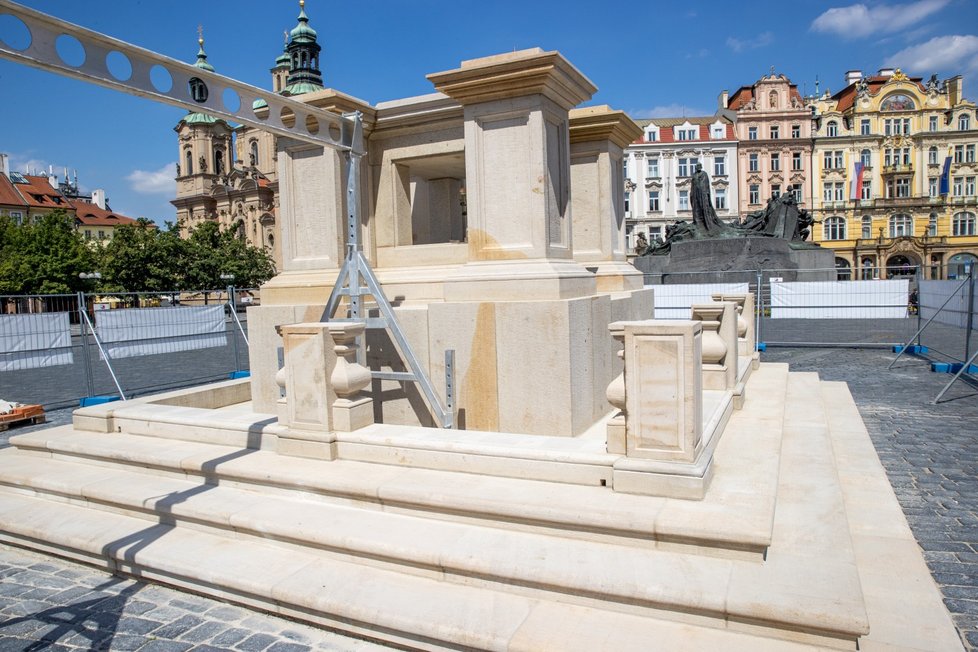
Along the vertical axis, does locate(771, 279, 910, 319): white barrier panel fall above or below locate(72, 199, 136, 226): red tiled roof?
below

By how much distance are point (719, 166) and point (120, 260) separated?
50765 millimetres

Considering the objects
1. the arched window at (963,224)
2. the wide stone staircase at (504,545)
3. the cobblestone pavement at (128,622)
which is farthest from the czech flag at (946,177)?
the cobblestone pavement at (128,622)

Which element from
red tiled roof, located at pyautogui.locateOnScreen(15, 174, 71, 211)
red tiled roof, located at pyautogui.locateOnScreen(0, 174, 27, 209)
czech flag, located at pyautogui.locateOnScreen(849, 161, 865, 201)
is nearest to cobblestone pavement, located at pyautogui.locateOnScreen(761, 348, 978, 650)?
czech flag, located at pyautogui.locateOnScreen(849, 161, 865, 201)

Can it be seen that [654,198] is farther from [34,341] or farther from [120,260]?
[34,341]

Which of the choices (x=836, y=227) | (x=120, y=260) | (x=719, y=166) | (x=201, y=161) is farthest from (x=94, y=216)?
(x=836, y=227)

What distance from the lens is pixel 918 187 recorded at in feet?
199

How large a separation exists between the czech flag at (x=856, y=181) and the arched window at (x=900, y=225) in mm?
3864

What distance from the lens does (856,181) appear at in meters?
59.7

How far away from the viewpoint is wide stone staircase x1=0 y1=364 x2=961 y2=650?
9.87ft

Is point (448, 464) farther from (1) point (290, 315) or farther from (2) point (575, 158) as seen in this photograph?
(2) point (575, 158)

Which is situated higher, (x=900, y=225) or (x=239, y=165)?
(x=239, y=165)

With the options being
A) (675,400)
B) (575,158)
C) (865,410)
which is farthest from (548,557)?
(865,410)

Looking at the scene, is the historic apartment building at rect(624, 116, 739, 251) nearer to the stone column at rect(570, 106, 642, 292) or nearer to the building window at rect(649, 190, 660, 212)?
the building window at rect(649, 190, 660, 212)

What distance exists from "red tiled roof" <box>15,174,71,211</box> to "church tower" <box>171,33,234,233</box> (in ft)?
43.9
